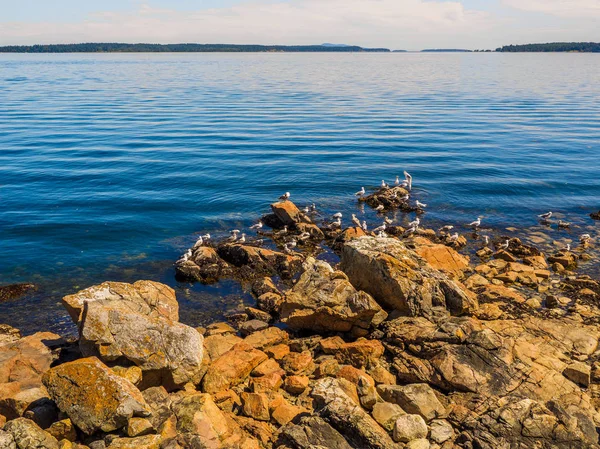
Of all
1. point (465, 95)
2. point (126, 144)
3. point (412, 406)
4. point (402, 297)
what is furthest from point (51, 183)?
point (465, 95)

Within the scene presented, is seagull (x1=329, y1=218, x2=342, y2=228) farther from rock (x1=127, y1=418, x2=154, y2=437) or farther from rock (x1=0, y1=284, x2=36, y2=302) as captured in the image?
A: rock (x1=127, y1=418, x2=154, y2=437)

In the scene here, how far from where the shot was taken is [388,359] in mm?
15578

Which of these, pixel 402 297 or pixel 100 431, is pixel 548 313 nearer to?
pixel 402 297

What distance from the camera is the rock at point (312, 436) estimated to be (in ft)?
37.0

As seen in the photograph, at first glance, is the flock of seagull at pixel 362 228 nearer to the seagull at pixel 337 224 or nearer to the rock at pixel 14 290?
the seagull at pixel 337 224

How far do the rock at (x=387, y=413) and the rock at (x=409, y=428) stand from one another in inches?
11.7

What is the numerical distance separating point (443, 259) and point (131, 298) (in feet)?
46.2

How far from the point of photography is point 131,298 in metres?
16.8

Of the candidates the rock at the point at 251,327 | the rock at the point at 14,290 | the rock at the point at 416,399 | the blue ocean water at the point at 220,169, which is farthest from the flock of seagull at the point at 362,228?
the rock at the point at 416,399

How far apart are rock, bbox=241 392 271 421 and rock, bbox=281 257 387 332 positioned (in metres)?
4.62

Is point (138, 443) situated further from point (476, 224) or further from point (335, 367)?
point (476, 224)

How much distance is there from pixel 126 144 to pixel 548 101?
70564 millimetres

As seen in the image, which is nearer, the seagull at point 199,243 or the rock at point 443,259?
the rock at point 443,259

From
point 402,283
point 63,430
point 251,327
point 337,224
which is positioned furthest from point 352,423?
point 337,224
